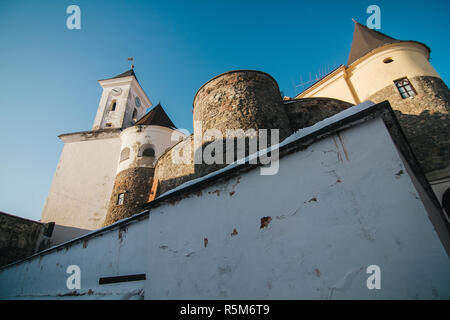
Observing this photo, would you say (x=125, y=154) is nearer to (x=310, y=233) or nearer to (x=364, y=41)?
(x=310, y=233)

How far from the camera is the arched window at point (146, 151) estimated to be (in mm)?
11864

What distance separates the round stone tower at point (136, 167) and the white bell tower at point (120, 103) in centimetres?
552

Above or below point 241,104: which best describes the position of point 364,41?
above

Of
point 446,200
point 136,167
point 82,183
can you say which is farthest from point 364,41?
point 82,183

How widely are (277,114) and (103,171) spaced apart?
1198 cm

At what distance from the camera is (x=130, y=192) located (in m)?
10.4

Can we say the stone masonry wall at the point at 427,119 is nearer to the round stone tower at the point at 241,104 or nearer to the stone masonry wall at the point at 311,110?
the stone masonry wall at the point at 311,110

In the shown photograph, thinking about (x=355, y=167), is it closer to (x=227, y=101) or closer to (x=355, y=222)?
(x=355, y=222)

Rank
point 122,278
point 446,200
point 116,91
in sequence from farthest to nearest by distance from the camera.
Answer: point 116,91, point 446,200, point 122,278

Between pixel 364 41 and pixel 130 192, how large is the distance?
14.6 m

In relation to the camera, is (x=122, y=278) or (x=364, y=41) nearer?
(x=122, y=278)

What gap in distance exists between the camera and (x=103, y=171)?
13258 mm

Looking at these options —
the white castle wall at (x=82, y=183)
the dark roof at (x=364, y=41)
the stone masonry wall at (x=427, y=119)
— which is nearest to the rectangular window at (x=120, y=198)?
the white castle wall at (x=82, y=183)

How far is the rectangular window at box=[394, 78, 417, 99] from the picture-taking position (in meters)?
8.10
